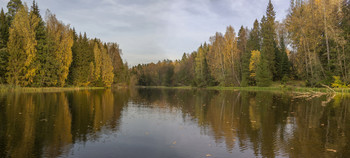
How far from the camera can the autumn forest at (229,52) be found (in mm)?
33719

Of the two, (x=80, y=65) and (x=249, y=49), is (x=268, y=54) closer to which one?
(x=249, y=49)

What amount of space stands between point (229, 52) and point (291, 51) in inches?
592

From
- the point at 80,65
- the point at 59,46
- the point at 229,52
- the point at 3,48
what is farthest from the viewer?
the point at 229,52

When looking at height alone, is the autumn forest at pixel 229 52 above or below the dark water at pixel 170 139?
above

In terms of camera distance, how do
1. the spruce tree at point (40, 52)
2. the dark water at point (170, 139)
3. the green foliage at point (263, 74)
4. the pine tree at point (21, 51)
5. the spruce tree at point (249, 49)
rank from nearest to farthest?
1. the dark water at point (170, 139)
2. the pine tree at point (21, 51)
3. the spruce tree at point (40, 52)
4. the green foliage at point (263, 74)
5. the spruce tree at point (249, 49)

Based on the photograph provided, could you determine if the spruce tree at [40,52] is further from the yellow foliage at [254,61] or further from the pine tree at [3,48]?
the yellow foliage at [254,61]

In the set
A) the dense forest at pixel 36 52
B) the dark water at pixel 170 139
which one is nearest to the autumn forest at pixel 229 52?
the dense forest at pixel 36 52

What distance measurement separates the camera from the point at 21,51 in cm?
3312

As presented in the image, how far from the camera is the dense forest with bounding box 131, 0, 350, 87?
3612cm

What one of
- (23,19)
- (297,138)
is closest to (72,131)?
(297,138)

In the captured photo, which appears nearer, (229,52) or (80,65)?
(80,65)

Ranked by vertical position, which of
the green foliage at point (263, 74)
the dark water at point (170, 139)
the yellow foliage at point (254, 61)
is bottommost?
the dark water at point (170, 139)

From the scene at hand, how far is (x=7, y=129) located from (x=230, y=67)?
180 ft

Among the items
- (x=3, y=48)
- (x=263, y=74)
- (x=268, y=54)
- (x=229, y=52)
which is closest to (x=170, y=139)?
(x=3, y=48)
